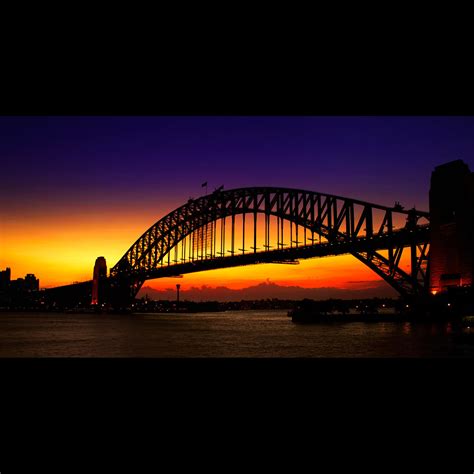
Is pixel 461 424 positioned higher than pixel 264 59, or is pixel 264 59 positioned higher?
pixel 264 59

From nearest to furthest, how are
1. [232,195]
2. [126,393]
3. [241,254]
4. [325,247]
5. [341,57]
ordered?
[126,393], [341,57], [325,247], [241,254], [232,195]

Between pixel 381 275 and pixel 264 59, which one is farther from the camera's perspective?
pixel 381 275

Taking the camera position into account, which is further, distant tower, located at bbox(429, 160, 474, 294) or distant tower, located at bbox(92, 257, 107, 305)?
distant tower, located at bbox(92, 257, 107, 305)

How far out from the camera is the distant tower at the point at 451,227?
3434cm

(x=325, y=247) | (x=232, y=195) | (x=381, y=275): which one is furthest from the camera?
(x=232, y=195)

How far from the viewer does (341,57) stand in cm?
316

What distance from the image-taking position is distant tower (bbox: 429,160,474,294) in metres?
34.3

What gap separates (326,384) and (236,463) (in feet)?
2.63

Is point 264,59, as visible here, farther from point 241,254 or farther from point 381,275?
point 241,254

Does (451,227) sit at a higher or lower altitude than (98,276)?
higher

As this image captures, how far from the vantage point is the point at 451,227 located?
3600 cm

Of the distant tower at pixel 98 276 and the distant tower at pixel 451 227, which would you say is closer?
the distant tower at pixel 451 227

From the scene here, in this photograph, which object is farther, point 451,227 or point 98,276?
point 98,276

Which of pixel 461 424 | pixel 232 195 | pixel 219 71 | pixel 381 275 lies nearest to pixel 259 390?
pixel 461 424
